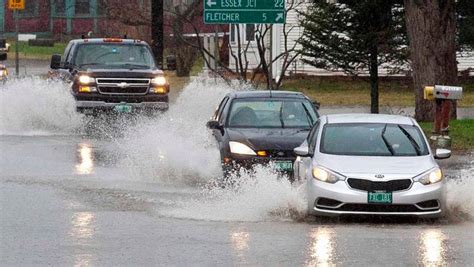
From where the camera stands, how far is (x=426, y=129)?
28859 millimetres

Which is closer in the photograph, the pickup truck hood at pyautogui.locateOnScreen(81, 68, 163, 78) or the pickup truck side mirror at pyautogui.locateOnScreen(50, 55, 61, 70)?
the pickup truck hood at pyautogui.locateOnScreen(81, 68, 163, 78)

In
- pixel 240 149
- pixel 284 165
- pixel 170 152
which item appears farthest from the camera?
pixel 170 152

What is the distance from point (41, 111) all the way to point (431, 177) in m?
18.2

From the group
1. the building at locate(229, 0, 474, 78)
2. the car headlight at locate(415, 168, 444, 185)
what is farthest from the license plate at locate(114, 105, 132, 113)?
the building at locate(229, 0, 474, 78)

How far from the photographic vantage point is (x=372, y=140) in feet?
55.5

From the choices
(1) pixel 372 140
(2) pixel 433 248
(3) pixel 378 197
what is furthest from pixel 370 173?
(2) pixel 433 248

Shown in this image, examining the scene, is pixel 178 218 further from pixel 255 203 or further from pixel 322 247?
pixel 322 247

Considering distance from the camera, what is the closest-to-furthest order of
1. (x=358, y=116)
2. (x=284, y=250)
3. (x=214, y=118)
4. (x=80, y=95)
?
1. (x=284, y=250)
2. (x=358, y=116)
3. (x=214, y=118)
4. (x=80, y=95)

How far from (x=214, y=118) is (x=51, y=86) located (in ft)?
39.7

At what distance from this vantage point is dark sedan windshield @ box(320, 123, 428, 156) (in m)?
16.7

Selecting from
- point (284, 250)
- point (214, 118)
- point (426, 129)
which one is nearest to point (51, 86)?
point (426, 129)

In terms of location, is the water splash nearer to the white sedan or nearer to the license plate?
the white sedan

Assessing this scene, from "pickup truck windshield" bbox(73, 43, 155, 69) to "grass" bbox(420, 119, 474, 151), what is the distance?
6815mm

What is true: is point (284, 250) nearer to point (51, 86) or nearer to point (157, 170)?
point (157, 170)
